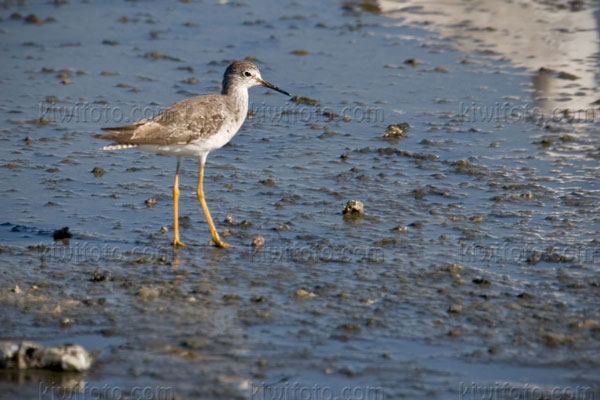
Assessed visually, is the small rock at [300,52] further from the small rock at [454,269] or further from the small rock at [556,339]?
the small rock at [556,339]

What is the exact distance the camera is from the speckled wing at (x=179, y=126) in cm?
823

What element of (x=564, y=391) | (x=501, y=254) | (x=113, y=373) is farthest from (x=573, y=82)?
(x=113, y=373)

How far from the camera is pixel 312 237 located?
8.62 m

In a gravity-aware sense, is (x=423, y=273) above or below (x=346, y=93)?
below

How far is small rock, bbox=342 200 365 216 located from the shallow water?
152 millimetres

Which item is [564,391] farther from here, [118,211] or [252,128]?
[252,128]

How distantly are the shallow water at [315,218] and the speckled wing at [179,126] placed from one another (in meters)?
0.96

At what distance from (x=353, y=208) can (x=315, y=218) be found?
0.38 meters

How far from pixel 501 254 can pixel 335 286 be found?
1.63 m

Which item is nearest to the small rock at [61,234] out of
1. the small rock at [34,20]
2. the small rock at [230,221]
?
the small rock at [230,221]

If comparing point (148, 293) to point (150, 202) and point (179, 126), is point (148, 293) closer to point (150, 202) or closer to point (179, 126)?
point (179, 126)

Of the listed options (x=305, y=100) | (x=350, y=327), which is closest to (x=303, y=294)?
(x=350, y=327)

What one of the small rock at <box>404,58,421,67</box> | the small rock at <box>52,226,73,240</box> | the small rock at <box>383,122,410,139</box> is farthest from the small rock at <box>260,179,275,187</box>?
the small rock at <box>404,58,421,67</box>

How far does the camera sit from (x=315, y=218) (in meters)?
9.09
